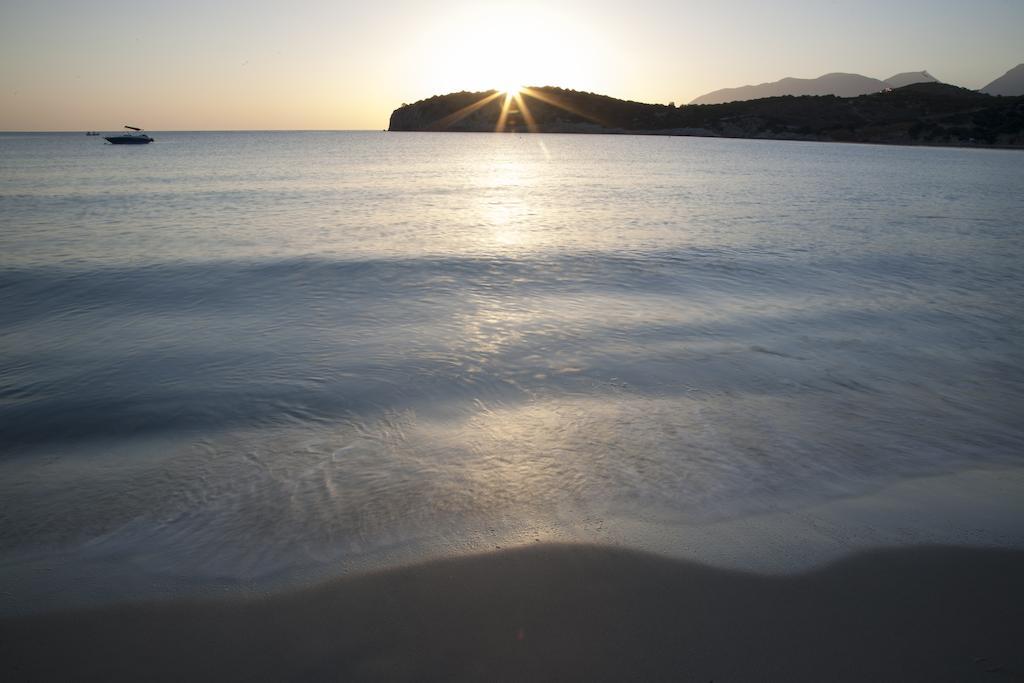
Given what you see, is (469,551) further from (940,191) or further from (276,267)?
(940,191)

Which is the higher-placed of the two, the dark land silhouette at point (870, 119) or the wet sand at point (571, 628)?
the dark land silhouette at point (870, 119)

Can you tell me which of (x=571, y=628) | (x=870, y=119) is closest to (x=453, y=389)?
(x=571, y=628)

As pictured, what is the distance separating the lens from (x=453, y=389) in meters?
8.15

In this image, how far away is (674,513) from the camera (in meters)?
5.03

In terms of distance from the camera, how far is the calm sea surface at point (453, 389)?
4.95m

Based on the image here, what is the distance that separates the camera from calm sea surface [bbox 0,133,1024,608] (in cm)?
495

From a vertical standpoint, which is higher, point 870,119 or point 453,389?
point 870,119

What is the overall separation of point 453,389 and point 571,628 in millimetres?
4827

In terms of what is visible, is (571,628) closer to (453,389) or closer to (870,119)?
(453,389)

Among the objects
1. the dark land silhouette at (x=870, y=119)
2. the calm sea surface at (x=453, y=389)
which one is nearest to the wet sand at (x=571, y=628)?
the calm sea surface at (x=453, y=389)

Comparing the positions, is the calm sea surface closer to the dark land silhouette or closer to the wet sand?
the wet sand

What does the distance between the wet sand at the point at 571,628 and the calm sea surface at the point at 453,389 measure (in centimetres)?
42

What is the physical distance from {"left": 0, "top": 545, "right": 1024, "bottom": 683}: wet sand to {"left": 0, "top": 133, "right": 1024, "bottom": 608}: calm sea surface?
0.42 meters

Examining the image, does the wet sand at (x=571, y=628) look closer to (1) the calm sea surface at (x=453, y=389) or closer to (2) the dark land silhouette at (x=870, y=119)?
(1) the calm sea surface at (x=453, y=389)
